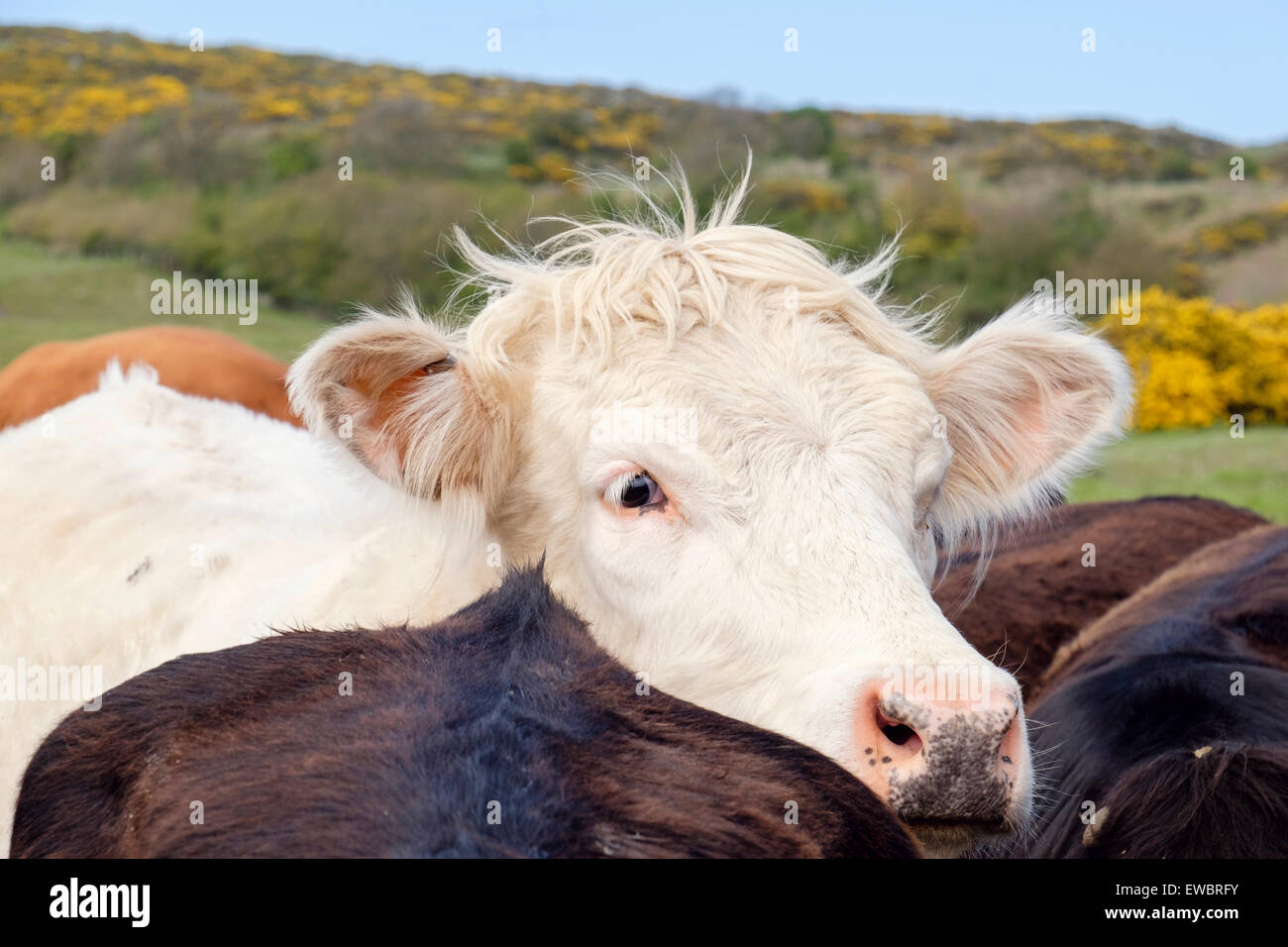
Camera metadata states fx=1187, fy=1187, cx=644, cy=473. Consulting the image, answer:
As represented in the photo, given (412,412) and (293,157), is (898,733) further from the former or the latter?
(293,157)

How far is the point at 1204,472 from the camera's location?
15.0 m

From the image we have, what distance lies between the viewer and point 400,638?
Answer: 6.86 ft

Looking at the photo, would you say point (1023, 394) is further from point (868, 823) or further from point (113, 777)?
point (113, 777)

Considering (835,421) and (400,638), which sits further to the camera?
(835,421)

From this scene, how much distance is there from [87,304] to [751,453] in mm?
33942

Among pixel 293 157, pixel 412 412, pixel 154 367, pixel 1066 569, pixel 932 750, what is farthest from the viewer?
pixel 293 157

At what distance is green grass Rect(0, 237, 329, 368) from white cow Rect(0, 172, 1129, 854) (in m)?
21.8

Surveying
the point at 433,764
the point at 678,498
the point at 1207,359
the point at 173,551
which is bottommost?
the point at 1207,359

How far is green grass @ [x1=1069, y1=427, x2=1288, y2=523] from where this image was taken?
39.9ft

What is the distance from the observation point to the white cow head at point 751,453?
2.36 meters

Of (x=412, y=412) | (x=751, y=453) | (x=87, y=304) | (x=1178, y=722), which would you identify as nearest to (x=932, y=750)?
(x=751, y=453)
